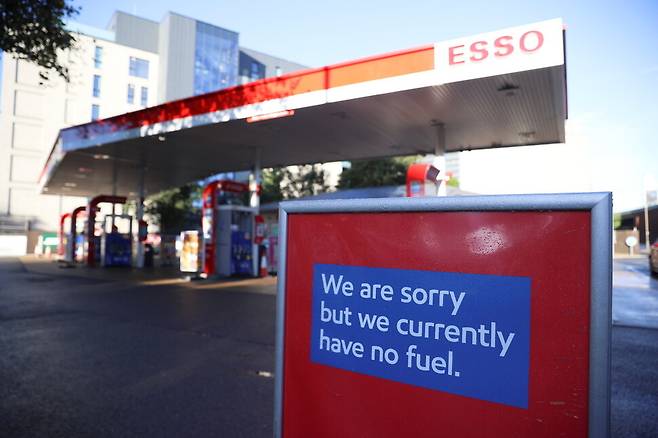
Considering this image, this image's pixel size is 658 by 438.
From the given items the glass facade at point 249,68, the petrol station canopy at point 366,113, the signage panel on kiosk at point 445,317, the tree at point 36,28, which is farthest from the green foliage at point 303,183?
the glass facade at point 249,68

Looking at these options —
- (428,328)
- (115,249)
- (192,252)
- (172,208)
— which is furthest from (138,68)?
(428,328)

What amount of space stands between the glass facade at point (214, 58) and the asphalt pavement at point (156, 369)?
5754 cm

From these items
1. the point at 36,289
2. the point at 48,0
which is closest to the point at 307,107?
the point at 48,0

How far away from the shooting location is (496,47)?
8.40 metres

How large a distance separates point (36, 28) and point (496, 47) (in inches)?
318

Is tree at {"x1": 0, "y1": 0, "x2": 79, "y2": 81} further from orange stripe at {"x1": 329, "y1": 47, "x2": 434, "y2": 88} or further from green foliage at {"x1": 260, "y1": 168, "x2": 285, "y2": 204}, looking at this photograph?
green foliage at {"x1": 260, "y1": 168, "x2": 285, "y2": 204}

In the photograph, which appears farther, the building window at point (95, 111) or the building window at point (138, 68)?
the building window at point (138, 68)

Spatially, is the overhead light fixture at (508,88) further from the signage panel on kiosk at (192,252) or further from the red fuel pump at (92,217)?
the red fuel pump at (92,217)

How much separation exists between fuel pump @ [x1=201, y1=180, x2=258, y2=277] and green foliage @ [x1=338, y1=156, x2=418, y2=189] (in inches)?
720

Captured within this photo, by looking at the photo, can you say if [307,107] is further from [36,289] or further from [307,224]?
[307,224]

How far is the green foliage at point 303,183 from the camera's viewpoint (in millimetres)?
36531

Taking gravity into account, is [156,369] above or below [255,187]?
below

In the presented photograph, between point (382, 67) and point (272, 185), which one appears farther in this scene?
point (272, 185)

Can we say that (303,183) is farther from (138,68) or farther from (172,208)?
(138,68)
